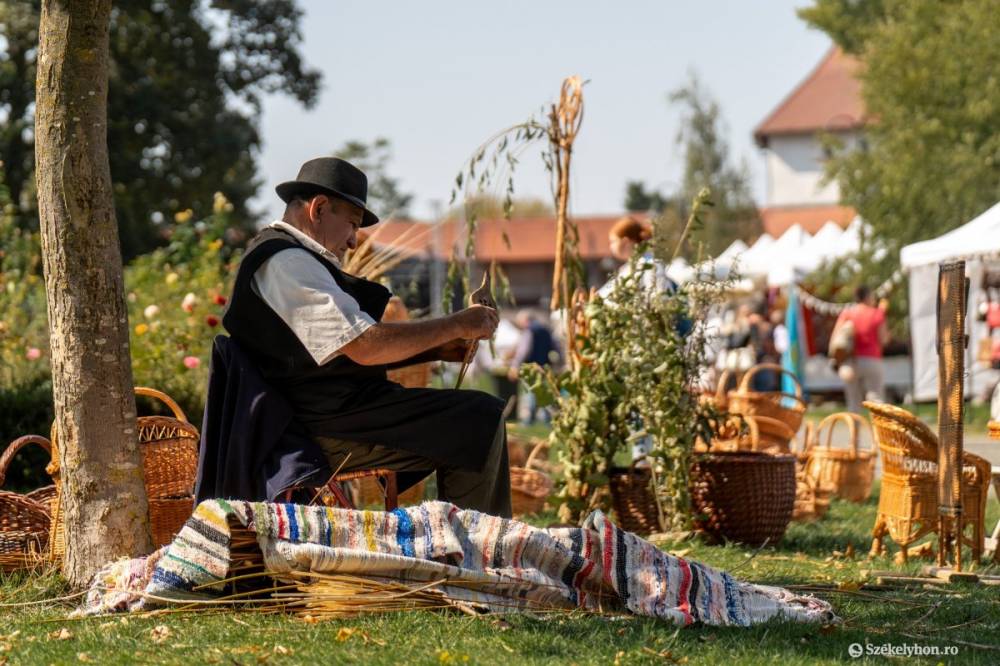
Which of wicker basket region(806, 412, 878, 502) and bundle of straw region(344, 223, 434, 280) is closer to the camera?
bundle of straw region(344, 223, 434, 280)

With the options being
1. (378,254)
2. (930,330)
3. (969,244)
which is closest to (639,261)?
(378,254)

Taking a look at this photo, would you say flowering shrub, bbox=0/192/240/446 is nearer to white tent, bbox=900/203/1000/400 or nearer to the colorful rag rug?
the colorful rag rug

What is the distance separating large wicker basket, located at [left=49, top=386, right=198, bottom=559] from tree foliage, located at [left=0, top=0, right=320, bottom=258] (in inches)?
709

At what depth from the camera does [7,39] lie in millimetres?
23828

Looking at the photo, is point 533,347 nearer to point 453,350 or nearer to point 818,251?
point 818,251

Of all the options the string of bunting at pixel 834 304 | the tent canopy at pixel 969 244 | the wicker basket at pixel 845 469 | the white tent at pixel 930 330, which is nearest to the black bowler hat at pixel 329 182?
the wicker basket at pixel 845 469

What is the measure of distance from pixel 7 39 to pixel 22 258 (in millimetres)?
11291

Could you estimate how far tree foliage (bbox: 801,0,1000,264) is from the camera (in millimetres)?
22516

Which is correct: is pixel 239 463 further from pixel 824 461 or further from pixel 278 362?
pixel 824 461

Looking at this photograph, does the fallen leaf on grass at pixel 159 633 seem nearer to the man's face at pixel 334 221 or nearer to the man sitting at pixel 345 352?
the man sitting at pixel 345 352

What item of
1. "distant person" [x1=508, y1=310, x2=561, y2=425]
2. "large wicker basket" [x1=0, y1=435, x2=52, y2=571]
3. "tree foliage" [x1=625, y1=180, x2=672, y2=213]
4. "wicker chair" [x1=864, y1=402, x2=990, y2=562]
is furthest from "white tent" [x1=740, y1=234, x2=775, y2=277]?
"tree foliage" [x1=625, y1=180, x2=672, y2=213]

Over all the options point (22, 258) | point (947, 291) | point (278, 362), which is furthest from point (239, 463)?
point (22, 258)

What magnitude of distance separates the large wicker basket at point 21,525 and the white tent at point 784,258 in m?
16.5

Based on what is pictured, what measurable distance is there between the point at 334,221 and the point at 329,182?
0.51 ft
